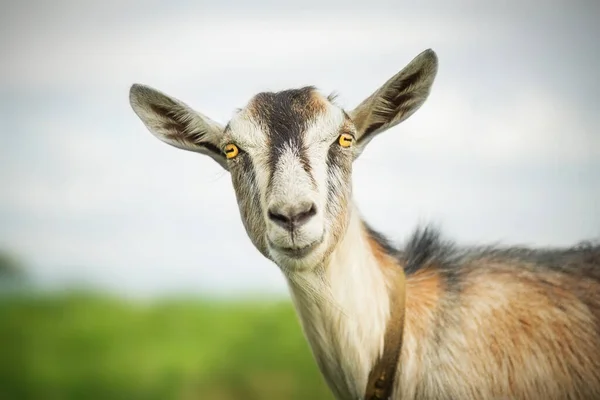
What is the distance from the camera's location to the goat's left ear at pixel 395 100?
125 inches

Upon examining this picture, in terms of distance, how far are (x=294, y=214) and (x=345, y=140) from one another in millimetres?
549

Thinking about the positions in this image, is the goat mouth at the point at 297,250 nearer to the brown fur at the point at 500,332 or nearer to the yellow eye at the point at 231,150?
the yellow eye at the point at 231,150

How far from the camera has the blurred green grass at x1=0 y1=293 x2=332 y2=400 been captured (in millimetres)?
4262

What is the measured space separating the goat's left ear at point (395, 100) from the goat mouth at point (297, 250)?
1.99 ft

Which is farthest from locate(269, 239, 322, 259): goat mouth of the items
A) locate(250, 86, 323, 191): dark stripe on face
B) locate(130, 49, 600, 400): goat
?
locate(250, 86, 323, 191): dark stripe on face

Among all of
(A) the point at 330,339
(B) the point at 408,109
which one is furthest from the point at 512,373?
(B) the point at 408,109

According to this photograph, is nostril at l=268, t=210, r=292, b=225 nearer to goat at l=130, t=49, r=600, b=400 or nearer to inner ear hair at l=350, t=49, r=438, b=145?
goat at l=130, t=49, r=600, b=400

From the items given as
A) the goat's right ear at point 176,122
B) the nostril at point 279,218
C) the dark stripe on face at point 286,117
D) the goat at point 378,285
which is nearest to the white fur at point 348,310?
the goat at point 378,285

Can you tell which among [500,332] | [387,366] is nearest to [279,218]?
[387,366]

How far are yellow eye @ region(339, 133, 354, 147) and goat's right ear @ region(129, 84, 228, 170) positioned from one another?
56cm

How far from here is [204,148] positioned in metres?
3.31

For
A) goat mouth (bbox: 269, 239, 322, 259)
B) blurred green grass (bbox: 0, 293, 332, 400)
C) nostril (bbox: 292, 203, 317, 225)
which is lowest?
blurred green grass (bbox: 0, 293, 332, 400)

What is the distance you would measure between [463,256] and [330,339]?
79 centimetres

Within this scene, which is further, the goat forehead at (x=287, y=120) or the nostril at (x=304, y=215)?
the goat forehead at (x=287, y=120)
